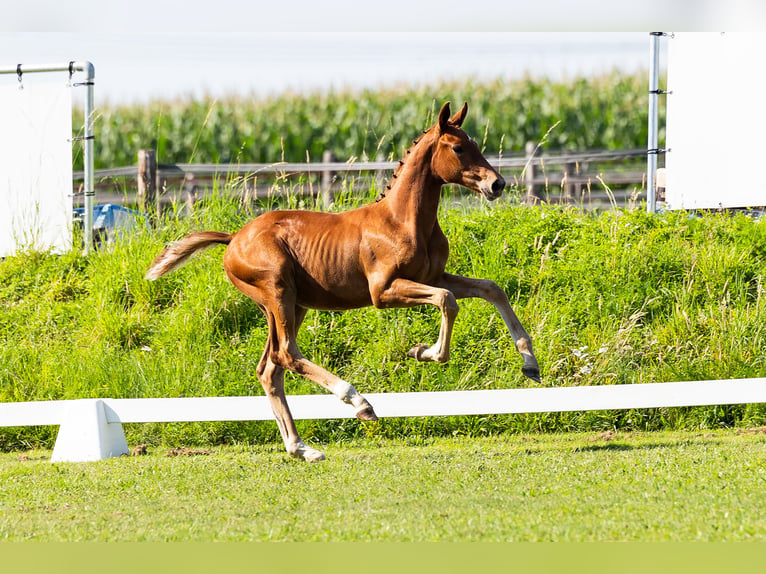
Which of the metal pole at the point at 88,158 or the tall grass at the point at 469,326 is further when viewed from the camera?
the metal pole at the point at 88,158

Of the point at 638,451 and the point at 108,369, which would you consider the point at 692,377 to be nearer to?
the point at 638,451

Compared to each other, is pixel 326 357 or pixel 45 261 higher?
pixel 45 261

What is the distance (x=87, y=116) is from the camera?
11.0 meters

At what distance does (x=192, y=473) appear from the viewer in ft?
20.5

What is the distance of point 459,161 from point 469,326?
12.7 feet

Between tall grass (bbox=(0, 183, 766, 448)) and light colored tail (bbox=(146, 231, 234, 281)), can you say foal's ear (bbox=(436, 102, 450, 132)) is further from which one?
tall grass (bbox=(0, 183, 766, 448))

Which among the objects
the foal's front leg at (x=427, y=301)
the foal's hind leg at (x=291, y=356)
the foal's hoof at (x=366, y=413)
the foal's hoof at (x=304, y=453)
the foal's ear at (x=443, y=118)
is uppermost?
the foal's ear at (x=443, y=118)

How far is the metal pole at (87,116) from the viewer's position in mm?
10922

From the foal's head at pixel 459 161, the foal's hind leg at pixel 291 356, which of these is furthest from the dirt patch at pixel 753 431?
the foal's hind leg at pixel 291 356

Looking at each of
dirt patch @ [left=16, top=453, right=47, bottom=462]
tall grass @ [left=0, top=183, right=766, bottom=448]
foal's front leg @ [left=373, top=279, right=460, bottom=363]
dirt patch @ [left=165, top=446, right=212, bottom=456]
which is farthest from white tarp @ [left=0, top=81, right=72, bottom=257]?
foal's front leg @ [left=373, top=279, right=460, bottom=363]

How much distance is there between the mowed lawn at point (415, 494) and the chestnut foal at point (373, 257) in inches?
26.9

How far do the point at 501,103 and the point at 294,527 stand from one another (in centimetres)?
2552

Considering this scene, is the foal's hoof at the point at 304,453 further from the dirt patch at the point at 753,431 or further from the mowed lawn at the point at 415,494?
the dirt patch at the point at 753,431

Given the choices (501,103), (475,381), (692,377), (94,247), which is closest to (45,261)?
(94,247)
